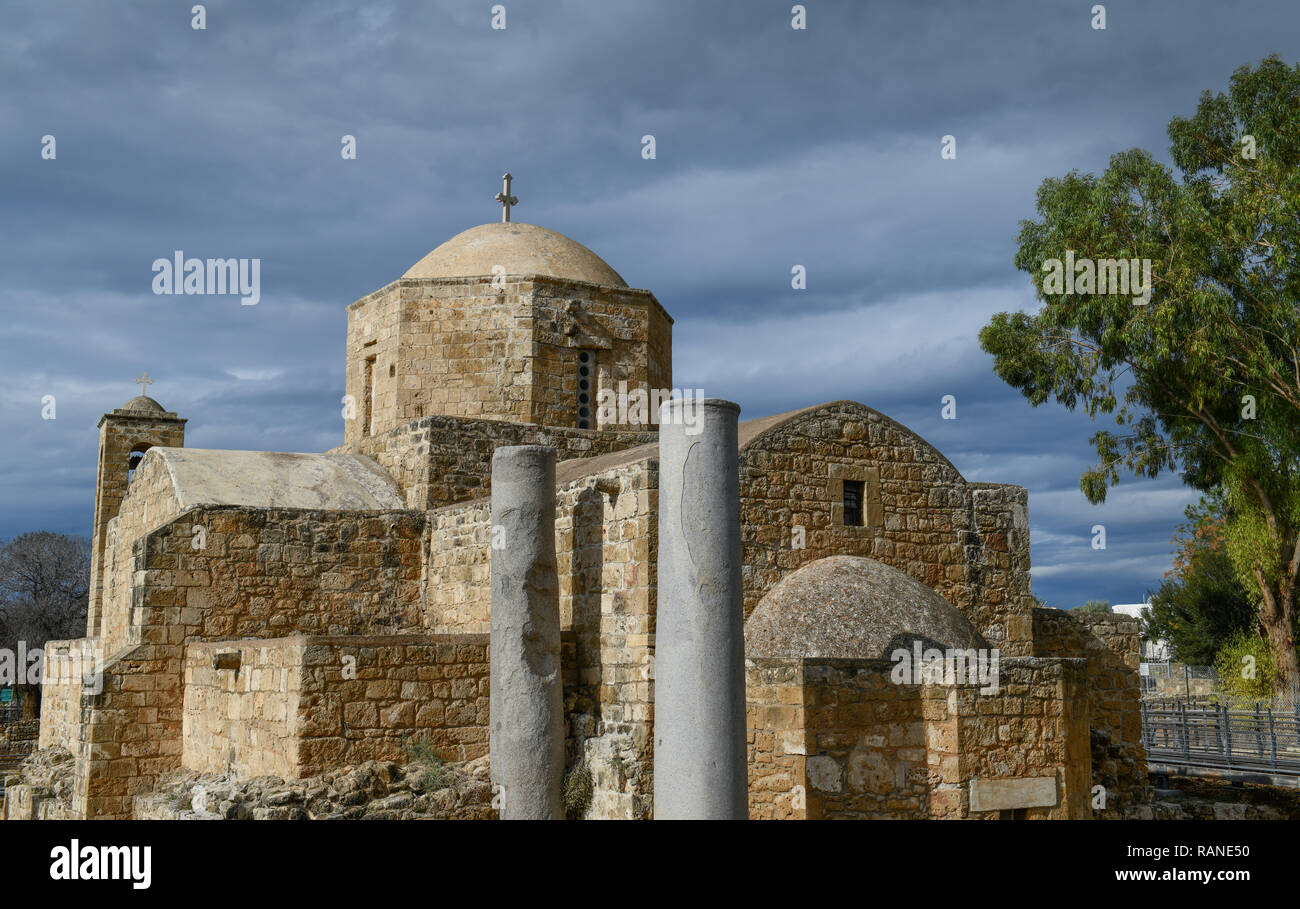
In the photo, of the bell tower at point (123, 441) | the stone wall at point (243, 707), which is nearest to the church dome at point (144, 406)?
the bell tower at point (123, 441)

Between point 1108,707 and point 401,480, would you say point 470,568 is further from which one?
point 1108,707

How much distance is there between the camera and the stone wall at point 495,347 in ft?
46.1

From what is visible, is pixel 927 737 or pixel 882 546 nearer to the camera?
pixel 927 737

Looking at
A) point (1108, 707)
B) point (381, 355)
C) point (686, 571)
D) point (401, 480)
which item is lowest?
point (1108, 707)

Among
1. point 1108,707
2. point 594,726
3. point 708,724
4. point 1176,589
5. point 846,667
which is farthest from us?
point 1176,589

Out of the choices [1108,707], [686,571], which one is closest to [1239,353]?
[1108,707]

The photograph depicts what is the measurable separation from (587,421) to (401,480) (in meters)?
2.50

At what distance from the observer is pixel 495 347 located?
46.3 feet

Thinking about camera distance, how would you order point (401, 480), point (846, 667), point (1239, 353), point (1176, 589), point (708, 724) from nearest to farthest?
point (708, 724) → point (846, 667) → point (401, 480) → point (1239, 353) → point (1176, 589)

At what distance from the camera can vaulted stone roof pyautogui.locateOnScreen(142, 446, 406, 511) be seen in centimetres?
1210

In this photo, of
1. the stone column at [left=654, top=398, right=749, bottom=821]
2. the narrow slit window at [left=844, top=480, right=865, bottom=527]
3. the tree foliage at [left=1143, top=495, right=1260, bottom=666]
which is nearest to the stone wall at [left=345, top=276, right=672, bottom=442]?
the narrow slit window at [left=844, top=480, right=865, bottom=527]

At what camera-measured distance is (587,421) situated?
567 inches

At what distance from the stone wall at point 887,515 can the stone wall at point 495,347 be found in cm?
519

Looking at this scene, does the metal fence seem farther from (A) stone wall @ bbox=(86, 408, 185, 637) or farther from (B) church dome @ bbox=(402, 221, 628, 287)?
(A) stone wall @ bbox=(86, 408, 185, 637)
